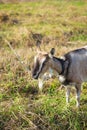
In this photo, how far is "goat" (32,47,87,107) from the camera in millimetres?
6854

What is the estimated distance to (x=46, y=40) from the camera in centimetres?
1270

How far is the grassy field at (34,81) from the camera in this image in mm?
7523

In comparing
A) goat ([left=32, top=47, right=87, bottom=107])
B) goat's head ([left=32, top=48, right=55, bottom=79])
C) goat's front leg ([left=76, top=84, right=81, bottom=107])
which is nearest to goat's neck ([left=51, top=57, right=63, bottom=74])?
goat ([left=32, top=47, right=87, bottom=107])

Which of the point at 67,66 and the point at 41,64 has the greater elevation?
the point at 41,64

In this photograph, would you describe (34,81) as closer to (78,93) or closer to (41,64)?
(78,93)

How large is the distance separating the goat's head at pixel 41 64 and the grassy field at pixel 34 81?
3.52 feet

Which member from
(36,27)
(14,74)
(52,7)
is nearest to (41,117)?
(14,74)

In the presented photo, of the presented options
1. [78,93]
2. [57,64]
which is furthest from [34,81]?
[57,64]

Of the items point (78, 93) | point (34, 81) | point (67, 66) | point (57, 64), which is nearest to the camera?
point (57, 64)

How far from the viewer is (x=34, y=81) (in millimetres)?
8992

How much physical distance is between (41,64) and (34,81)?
7.17 ft

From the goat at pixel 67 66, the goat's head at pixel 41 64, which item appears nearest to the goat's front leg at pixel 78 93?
the goat at pixel 67 66

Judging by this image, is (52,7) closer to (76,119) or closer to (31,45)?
(31,45)

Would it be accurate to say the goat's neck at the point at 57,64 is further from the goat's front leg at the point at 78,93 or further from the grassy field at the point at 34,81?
the grassy field at the point at 34,81
